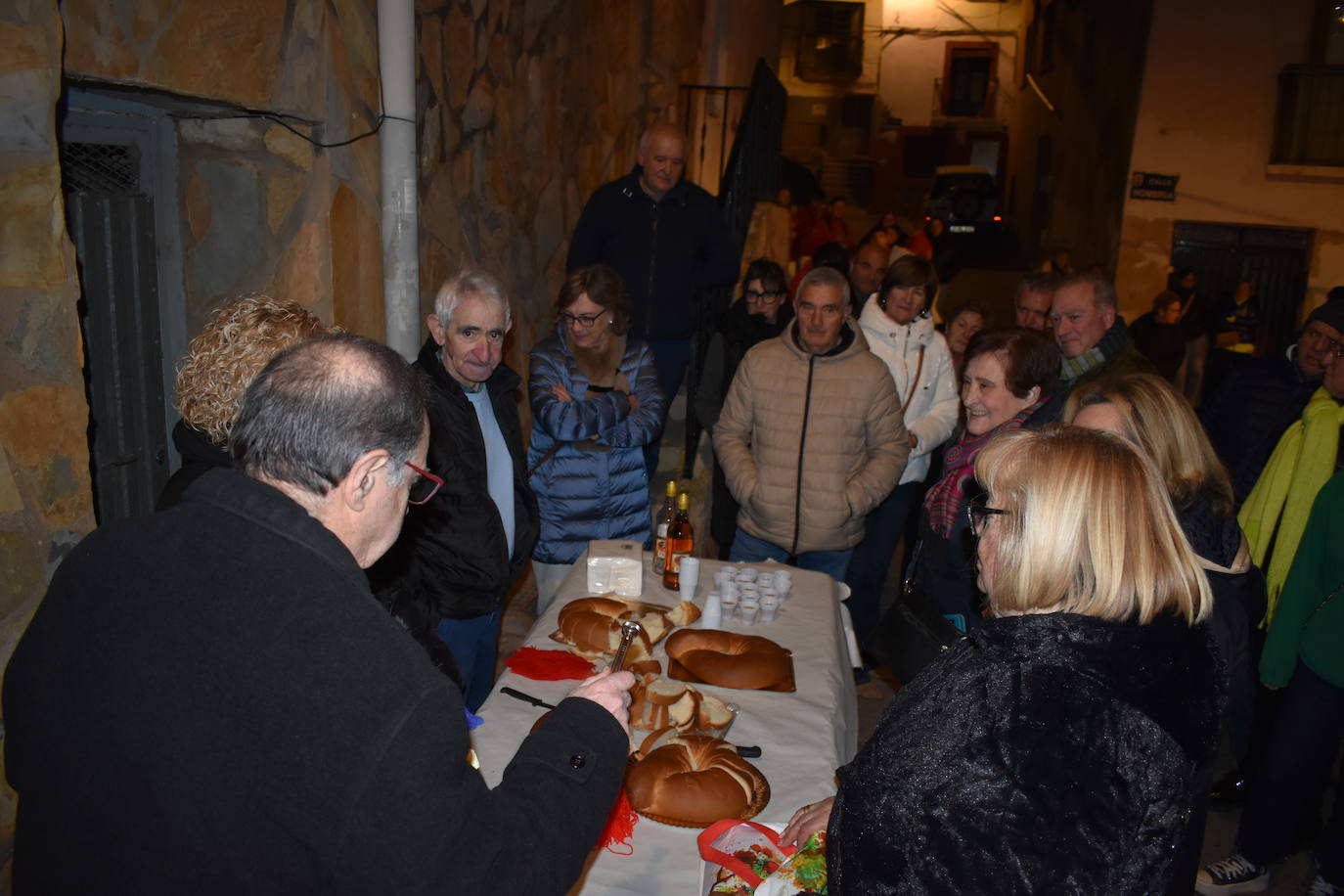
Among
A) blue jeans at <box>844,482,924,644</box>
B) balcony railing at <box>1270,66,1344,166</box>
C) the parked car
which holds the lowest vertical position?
blue jeans at <box>844,482,924,644</box>

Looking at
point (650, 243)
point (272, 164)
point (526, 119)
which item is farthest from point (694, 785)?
point (526, 119)

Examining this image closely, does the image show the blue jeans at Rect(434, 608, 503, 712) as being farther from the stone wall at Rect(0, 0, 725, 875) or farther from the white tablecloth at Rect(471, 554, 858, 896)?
the stone wall at Rect(0, 0, 725, 875)

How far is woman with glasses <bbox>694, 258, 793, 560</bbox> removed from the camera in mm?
5070

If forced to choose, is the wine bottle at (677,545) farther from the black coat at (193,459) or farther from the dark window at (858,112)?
the dark window at (858,112)

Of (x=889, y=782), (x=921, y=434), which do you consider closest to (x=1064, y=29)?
(x=921, y=434)

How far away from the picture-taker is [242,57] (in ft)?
9.44

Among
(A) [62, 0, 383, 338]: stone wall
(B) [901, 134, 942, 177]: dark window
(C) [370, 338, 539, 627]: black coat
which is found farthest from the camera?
(B) [901, 134, 942, 177]: dark window

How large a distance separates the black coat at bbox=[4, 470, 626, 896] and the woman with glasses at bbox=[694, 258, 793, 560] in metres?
3.79

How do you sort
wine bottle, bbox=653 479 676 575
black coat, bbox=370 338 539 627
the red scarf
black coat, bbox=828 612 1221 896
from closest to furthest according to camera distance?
black coat, bbox=828 612 1221 896, black coat, bbox=370 338 539 627, the red scarf, wine bottle, bbox=653 479 676 575

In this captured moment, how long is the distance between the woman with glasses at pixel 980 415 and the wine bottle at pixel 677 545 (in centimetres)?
76

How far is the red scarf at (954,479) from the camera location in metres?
3.03

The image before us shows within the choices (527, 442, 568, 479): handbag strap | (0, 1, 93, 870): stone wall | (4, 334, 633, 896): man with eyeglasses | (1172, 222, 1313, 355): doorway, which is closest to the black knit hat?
(527, 442, 568, 479): handbag strap

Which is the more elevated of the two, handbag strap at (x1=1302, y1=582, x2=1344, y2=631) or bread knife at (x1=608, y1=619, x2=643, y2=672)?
bread knife at (x1=608, y1=619, x2=643, y2=672)

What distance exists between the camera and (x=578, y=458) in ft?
12.4
